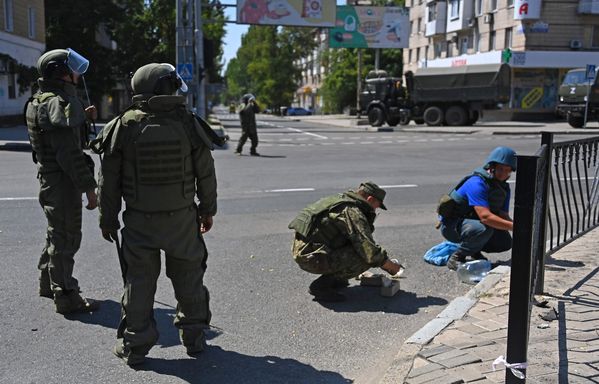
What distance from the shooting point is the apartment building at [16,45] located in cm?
2561

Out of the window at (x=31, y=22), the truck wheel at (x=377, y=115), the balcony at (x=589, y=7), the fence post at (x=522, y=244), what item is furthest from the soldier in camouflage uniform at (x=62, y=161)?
the balcony at (x=589, y=7)

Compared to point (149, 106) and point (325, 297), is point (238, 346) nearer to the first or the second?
point (325, 297)

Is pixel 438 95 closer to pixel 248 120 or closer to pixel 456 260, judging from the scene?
pixel 248 120

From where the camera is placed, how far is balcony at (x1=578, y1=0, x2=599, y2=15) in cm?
3722

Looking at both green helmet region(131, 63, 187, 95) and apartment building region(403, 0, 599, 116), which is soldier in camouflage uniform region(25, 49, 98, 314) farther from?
apartment building region(403, 0, 599, 116)

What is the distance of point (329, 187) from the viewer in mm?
10422

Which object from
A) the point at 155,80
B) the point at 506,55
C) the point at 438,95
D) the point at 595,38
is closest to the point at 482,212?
the point at 155,80

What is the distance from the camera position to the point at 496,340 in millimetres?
3732

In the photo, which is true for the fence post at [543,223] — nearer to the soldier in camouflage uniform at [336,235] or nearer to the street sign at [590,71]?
the soldier in camouflage uniform at [336,235]

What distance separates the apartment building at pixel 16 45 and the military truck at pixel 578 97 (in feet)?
81.5

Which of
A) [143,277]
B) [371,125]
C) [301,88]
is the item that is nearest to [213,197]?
[143,277]

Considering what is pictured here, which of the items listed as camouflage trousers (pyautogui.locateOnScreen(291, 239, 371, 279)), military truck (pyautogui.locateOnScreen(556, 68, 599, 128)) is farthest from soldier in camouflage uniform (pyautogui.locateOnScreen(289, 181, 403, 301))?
military truck (pyautogui.locateOnScreen(556, 68, 599, 128))

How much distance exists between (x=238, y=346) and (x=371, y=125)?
30853 millimetres

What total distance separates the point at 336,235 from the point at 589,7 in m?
39.0
